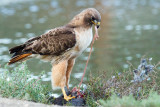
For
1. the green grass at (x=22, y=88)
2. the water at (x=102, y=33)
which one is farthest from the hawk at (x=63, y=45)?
the water at (x=102, y=33)

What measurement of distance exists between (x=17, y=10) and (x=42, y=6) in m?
3.50

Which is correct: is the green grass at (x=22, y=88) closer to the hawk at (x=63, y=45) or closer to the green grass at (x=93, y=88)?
the green grass at (x=93, y=88)

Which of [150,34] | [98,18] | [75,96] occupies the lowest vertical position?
[150,34]

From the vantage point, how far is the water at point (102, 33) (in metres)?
13.8

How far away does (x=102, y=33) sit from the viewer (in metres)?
20.9

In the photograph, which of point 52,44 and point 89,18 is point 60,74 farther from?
point 89,18

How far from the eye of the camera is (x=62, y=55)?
674 centimetres

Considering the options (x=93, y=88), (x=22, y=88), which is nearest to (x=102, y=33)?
(x=93, y=88)

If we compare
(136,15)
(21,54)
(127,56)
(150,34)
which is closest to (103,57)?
(127,56)

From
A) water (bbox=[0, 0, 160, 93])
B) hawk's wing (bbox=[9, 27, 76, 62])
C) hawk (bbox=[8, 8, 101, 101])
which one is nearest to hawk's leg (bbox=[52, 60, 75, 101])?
hawk (bbox=[8, 8, 101, 101])

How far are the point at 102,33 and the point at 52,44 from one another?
46.4 feet

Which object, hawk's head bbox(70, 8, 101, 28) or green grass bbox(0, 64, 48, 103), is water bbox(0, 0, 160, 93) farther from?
green grass bbox(0, 64, 48, 103)

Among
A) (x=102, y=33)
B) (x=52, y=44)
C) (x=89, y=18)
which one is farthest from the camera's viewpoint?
(x=102, y=33)

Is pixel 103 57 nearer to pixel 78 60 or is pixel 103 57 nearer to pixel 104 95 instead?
pixel 78 60
